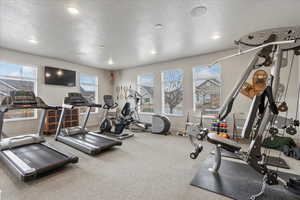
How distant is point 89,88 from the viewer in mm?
6840

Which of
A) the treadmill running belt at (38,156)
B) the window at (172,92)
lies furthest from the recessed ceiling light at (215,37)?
the treadmill running belt at (38,156)

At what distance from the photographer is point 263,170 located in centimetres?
178

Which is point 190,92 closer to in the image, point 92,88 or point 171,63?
point 171,63

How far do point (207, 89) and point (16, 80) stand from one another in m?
6.78

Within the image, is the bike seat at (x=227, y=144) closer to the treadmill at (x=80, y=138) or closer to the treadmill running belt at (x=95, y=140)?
the treadmill at (x=80, y=138)

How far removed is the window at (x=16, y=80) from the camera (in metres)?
4.42

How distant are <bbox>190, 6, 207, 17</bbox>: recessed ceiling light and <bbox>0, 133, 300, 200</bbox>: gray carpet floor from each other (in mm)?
2921

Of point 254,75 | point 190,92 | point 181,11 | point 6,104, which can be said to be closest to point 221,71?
point 254,75

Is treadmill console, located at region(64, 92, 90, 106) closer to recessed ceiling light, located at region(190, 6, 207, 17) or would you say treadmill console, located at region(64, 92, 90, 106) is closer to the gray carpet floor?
the gray carpet floor

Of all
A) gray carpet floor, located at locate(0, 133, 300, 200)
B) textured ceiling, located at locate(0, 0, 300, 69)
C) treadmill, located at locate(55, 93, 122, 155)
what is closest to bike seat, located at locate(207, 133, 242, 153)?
gray carpet floor, located at locate(0, 133, 300, 200)

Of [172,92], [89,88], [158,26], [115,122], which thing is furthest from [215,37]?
[89,88]

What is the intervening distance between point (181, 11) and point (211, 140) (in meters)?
2.36

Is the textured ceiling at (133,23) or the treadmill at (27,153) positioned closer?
the treadmill at (27,153)

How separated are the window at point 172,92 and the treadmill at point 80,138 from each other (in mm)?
3016
